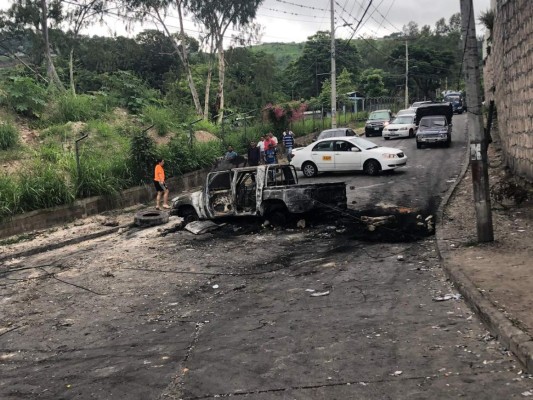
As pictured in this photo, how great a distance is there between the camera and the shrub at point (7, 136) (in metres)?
17.8

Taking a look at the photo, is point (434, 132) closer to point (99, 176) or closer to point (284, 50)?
point (99, 176)

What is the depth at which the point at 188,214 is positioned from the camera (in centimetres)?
1367

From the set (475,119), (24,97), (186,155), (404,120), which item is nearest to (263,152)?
(186,155)

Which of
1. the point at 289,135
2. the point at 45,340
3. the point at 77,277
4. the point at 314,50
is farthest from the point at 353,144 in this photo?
the point at 314,50

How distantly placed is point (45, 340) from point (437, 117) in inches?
919

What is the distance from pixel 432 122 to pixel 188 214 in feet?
54.5

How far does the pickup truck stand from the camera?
1188 cm

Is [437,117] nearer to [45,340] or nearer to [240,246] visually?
[240,246]

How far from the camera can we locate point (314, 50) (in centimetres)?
6297

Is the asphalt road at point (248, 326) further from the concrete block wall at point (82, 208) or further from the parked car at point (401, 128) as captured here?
the parked car at point (401, 128)

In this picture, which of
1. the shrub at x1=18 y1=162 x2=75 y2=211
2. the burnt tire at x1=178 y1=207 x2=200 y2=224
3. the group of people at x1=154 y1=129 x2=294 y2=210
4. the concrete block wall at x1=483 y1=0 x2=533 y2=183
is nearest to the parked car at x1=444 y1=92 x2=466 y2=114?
the group of people at x1=154 y1=129 x2=294 y2=210

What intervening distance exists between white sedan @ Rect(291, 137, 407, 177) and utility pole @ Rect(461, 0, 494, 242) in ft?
31.9

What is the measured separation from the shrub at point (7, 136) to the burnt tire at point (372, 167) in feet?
41.3

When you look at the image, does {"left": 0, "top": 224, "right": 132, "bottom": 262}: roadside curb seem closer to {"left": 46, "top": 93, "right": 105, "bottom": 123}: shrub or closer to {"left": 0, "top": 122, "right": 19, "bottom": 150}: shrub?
{"left": 0, "top": 122, "right": 19, "bottom": 150}: shrub
